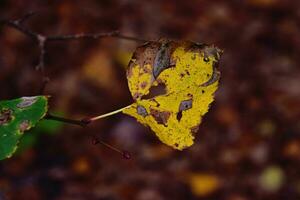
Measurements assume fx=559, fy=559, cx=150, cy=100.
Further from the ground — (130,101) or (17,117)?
(17,117)

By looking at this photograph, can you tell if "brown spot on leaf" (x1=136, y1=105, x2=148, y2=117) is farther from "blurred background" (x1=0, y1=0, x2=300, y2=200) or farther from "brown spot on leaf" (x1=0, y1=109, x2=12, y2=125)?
"blurred background" (x1=0, y1=0, x2=300, y2=200)

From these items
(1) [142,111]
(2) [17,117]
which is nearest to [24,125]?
(2) [17,117]

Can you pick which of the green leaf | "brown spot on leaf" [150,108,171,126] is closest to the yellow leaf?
"brown spot on leaf" [150,108,171,126]

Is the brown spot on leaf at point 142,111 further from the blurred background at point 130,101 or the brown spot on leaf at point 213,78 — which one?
the blurred background at point 130,101

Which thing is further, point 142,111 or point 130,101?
point 130,101

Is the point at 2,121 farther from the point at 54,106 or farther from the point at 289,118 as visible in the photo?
the point at 289,118

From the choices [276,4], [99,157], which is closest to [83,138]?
[99,157]

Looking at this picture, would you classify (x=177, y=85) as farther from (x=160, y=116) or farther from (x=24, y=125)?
(x=24, y=125)
